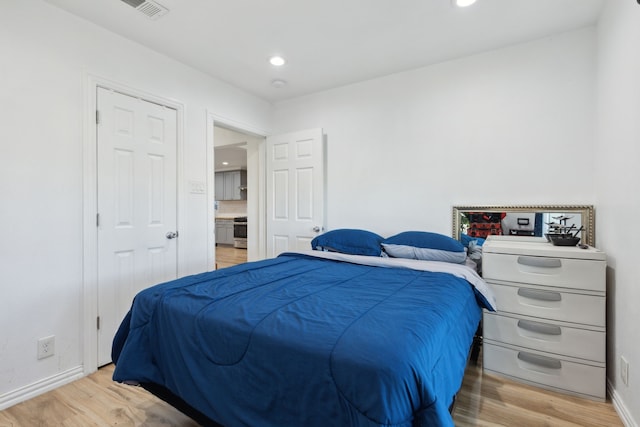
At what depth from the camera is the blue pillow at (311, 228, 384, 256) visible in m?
2.82

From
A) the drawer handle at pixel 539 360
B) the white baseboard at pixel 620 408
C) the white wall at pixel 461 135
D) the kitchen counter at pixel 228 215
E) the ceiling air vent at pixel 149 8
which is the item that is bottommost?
the white baseboard at pixel 620 408

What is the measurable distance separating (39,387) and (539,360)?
326cm

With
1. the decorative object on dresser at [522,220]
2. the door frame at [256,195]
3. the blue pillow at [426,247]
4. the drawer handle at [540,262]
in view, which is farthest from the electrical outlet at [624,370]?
the door frame at [256,195]

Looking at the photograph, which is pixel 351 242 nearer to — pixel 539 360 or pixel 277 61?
pixel 539 360

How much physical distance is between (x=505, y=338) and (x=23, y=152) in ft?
11.1

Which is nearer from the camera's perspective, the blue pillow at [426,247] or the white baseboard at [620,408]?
the white baseboard at [620,408]

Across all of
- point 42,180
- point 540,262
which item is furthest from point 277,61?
point 540,262

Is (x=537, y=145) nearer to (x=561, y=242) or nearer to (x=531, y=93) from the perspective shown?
(x=531, y=93)

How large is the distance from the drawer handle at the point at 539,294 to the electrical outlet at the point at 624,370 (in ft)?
1.34

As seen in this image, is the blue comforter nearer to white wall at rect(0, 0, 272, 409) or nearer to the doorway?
white wall at rect(0, 0, 272, 409)

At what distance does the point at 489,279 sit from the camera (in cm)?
221

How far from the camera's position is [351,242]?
2.93m

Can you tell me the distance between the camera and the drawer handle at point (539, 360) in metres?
1.99

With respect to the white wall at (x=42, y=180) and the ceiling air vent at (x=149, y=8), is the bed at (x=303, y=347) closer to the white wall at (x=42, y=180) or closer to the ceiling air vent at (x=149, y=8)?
the white wall at (x=42, y=180)
